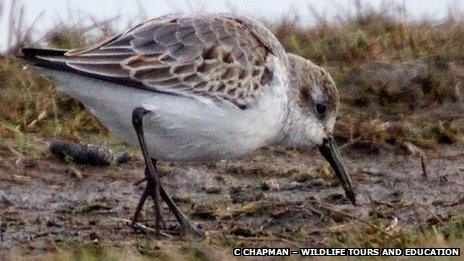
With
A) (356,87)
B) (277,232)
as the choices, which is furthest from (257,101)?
(356,87)

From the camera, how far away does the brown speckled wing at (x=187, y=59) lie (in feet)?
21.7

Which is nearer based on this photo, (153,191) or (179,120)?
(179,120)

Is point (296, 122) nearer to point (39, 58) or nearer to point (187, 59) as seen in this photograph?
point (187, 59)

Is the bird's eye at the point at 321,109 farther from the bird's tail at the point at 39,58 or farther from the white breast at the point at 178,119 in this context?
the bird's tail at the point at 39,58

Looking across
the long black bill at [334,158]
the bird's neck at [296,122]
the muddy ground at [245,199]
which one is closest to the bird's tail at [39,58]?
the muddy ground at [245,199]

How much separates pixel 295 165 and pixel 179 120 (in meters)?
2.03

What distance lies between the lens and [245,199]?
755cm

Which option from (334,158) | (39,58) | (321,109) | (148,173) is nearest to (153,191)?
(148,173)

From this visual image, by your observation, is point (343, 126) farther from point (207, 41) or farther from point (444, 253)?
point (444, 253)

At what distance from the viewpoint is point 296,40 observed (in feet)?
32.8

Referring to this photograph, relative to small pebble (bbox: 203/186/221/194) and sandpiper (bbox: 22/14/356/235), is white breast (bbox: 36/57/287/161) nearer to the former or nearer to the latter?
sandpiper (bbox: 22/14/356/235)

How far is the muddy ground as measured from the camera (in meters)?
6.61

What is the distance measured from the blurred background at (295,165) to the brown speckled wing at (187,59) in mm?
761

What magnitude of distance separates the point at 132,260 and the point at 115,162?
2.53m
